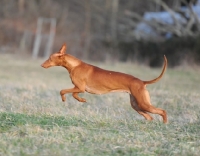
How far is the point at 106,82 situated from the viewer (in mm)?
8117

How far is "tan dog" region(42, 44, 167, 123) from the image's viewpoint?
26.2 feet

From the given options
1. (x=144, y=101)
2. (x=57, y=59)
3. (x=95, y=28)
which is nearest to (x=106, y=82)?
(x=144, y=101)

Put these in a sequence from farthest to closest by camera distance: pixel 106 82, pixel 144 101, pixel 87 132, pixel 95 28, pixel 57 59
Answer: pixel 95 28, pixel 57 59, pixel 106 82, pixel 144 101, pixel 87 132

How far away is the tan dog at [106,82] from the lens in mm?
7980

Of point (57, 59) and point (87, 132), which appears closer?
point (87, 132)

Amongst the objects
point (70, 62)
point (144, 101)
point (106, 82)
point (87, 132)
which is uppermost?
point (70, 62)

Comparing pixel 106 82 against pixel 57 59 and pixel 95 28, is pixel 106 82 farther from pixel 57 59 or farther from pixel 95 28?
pixel 95 28

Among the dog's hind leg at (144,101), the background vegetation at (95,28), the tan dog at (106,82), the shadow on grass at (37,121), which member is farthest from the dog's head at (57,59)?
the background vegetation at (95,28)

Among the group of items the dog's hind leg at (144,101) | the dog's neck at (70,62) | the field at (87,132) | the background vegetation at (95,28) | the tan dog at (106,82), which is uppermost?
the background vegetation at (95,28)

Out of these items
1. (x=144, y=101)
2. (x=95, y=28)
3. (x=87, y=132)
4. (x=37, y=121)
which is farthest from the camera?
(x=95, y=28)

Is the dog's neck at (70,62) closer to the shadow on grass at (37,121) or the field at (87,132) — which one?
the field at (87,132)

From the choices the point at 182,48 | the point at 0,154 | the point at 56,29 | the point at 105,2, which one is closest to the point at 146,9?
the point at 105,2

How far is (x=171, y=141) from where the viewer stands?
6387 mm

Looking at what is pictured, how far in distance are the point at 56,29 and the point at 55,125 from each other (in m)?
33.5
